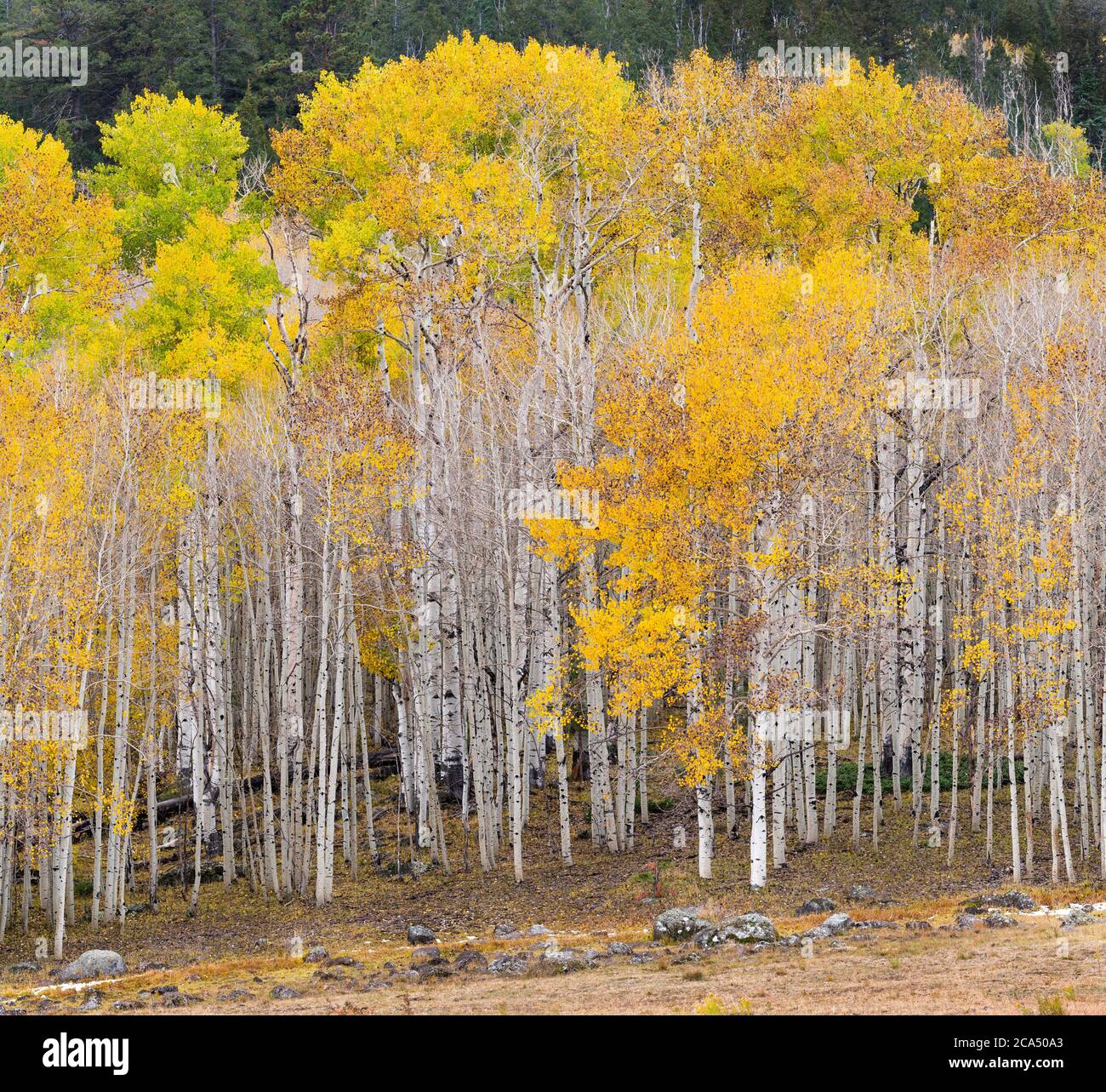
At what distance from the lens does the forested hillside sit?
5966cm

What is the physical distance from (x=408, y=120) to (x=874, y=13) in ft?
142

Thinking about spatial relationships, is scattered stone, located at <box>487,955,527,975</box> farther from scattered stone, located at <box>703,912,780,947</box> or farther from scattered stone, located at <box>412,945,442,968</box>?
scattered stone, located at <box>703,912,780,947</box>

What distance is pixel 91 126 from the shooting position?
2362 inches

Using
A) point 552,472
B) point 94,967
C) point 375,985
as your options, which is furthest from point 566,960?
point 552,472

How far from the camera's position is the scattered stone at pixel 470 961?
1898 centimetres

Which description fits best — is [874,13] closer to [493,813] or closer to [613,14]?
[613,14]

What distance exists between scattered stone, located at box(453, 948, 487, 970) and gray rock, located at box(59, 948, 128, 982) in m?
5.14

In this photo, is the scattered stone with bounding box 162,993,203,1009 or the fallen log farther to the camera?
the fallen log

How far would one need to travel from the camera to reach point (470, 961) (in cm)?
1925

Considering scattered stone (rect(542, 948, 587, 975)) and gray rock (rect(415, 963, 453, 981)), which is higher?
scattered stone (rect(542, 948, 587, 975))

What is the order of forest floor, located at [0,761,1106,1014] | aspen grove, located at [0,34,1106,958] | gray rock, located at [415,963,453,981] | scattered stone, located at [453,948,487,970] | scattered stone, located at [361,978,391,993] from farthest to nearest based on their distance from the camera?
aspen grove, located at [0,34,1106,958], scattered stone, located at [453,948,487,970], gray rock, located at [415,963,453,981], scattered stone, located at [361,978,391,993], forest floor, located at [0,761,1106,1014]

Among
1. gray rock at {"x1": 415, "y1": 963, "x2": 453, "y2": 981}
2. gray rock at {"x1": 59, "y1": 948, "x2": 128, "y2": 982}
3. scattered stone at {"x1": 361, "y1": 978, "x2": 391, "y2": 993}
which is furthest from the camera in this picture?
gray rock at {"x1": 59, "y1": 948, "x2": 128, "y2": 982}

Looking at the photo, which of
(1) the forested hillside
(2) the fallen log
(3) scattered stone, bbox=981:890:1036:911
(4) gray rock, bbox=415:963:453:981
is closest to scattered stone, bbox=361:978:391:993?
(4) gray rock, bbox=415:963:453:981

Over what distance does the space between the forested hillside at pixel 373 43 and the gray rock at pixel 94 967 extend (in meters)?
38.2
